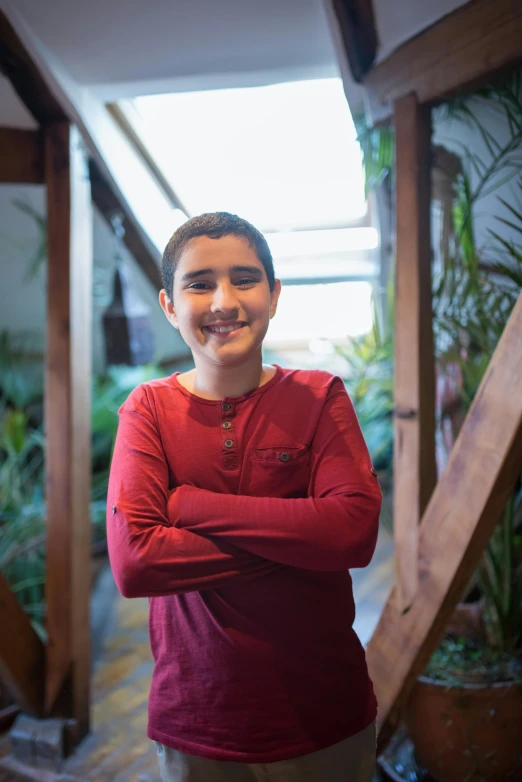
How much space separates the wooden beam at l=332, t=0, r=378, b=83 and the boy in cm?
109

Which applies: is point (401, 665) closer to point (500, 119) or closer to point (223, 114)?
point (500, 119)

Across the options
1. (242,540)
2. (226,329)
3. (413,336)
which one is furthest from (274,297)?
(413,336)

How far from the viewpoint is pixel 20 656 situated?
7.43 ft

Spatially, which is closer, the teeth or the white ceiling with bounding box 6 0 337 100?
the teeth

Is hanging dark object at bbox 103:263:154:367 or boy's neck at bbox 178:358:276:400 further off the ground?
hanging dark object at bbox 103:263:154:367

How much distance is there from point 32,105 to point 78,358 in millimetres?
788

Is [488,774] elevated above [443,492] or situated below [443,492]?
below

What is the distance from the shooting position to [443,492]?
5.58ft

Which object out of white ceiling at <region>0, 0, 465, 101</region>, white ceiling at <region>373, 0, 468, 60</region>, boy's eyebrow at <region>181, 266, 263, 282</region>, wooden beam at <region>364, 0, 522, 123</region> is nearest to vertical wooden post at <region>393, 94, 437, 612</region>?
wooden beam at <region>364, 0, 522, 123</region>

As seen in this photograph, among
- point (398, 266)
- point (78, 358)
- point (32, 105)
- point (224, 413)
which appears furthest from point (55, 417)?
point (224, 413)

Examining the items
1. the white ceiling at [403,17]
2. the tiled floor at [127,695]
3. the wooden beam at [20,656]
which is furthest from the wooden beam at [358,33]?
the wooden beam at [20,656]

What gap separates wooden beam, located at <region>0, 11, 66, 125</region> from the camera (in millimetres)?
2002

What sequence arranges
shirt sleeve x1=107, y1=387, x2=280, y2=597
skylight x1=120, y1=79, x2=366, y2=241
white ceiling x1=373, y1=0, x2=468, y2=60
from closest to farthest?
shirt sleeve x1=107, y1=387, x2=280, y2=597 → white ceiling x1=373, y1=0, x2=468, y2=60 → skylight x1=120, y1=79, x2=366, y2=241

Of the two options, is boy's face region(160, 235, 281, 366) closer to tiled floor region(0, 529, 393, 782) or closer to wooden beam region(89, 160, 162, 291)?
tiled floor region(0, 529, 393, 782)
